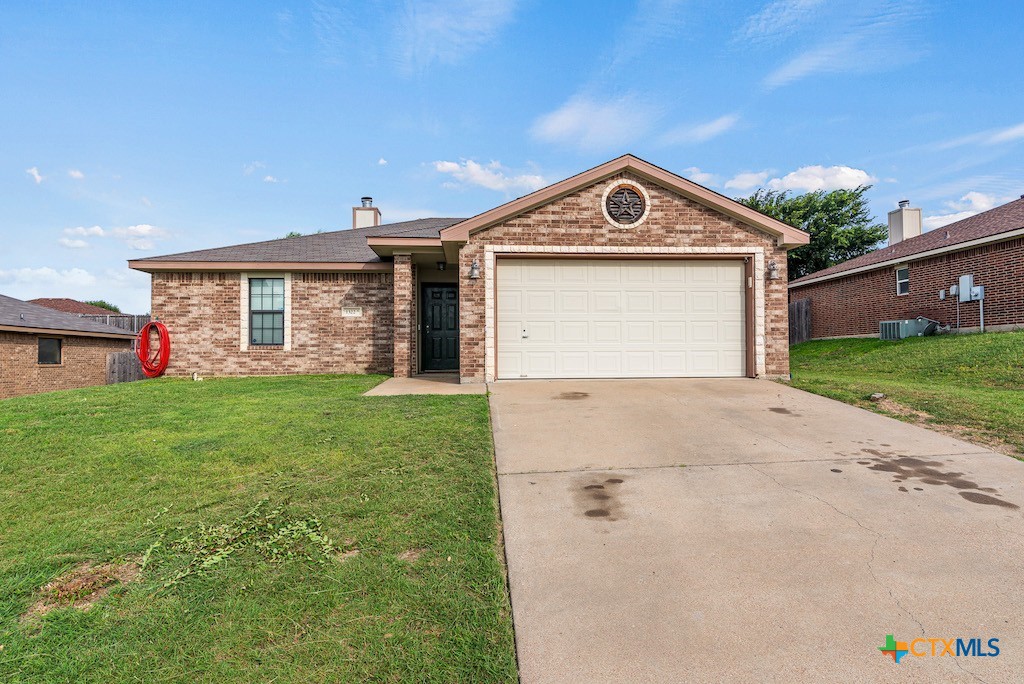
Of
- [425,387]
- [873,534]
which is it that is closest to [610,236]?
[425,387]

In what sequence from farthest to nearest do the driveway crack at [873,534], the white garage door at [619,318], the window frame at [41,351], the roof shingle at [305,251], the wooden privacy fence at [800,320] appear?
the wooden privacy fence at [800,320]
the window frame at [41,351]
the roof shingle at [305,251]
the white garage door at [619,318]
the driveway crack at [873,534]

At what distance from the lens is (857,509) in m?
3.51

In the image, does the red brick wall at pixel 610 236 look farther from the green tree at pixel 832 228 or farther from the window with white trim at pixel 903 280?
the green tree at pixel 832 228

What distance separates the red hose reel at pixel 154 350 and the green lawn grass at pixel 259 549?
19.9 feet

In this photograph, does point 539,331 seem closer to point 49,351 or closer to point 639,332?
point 639,332

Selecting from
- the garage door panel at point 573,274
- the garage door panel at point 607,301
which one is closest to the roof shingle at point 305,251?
the garage door panel at point 573,274

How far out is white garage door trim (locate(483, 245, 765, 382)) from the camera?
29.7 ft

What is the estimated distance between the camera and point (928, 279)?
50.4 ft

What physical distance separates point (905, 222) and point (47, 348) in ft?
107

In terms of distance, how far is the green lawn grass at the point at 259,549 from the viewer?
2.03 m

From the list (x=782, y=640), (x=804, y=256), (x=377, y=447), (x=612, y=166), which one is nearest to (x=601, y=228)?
(x=612, y=166)

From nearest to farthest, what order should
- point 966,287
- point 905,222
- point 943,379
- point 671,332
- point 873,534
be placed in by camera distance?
point 873,534 < point 943,379 < point 671,332 < point 966,287 < point 905,222

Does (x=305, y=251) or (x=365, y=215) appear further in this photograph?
(x=365, y=215)

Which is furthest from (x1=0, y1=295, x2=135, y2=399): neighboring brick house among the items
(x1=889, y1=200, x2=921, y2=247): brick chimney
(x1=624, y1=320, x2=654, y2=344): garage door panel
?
(x1=889, y1=200, x2=921, y2=247): brick chimney
